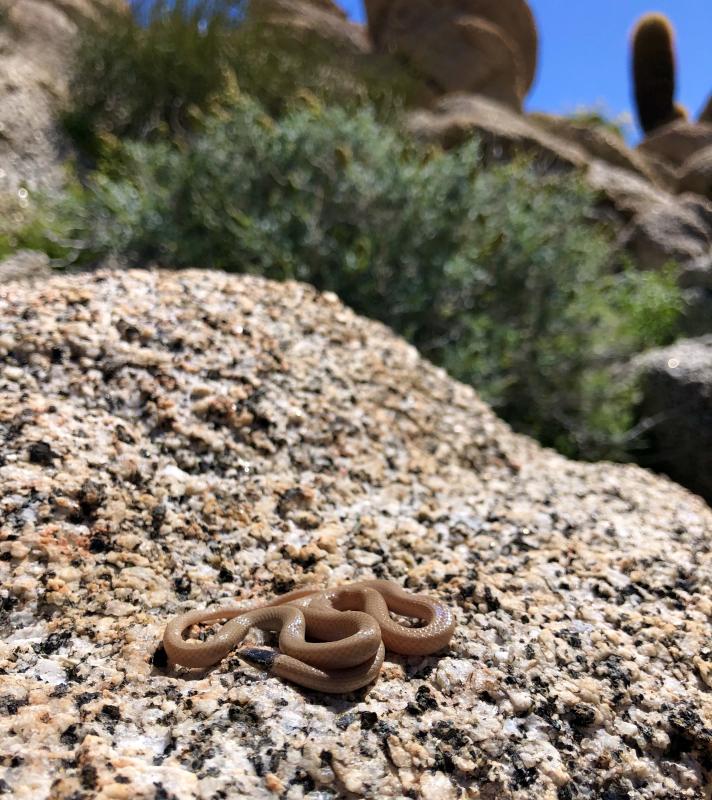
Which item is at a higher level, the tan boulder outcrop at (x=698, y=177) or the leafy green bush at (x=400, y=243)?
the tan boulder outcrop at (x=698, y=177)

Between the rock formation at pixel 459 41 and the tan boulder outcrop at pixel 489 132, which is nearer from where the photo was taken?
the tan boulder outcrop at pixel 489 132

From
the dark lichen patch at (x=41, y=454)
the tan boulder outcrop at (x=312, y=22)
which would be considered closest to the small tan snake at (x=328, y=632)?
the dark lichen patch at (x=41, y=454)

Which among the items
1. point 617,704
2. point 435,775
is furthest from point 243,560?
point 617,704

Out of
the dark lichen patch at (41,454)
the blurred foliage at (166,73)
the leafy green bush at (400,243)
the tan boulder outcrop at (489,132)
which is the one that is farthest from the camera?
the tan boulder outcrop at (489,132)

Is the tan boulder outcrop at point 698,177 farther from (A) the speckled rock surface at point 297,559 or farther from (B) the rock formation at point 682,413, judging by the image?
(A) the speckled rock surface at point 297,559

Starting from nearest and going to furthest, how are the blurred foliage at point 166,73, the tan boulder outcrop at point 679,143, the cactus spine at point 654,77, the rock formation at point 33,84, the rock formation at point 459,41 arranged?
the rock formation at point 33,84 → the blurred foliage at point 166,73 → the rock formation at point 459,41 → the tan boulder outcrop at point 679,143 → the cactus spine at point 654,77

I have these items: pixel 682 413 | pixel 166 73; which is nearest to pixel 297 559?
pixel 682 413

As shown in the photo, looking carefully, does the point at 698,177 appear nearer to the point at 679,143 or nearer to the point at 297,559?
the point at 679,143

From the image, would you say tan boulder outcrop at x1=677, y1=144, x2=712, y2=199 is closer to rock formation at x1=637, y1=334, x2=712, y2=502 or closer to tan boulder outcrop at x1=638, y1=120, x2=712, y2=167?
tan boulder outcrop at x1=638, y1=120, x2=712, y2=167
